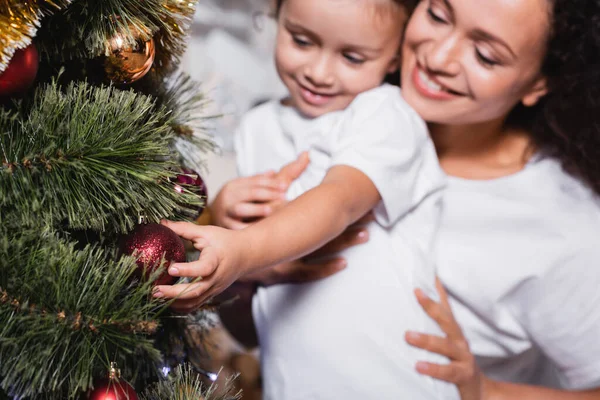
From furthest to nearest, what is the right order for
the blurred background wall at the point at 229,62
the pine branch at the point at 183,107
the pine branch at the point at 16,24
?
the blurred background wall at the point at 229,62, the pine branch at the point at 183,107, the pine branch at the point at 16,24

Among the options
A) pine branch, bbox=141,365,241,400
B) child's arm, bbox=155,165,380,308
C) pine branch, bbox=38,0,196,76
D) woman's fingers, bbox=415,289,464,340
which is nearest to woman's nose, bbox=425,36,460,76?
child's arm, bbox=155,165,380,308

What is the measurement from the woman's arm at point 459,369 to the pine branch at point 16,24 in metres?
0.68

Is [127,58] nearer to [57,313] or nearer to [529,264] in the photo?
[57,313]

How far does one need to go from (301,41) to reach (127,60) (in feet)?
1.63

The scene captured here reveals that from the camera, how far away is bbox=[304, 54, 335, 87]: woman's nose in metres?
1.06

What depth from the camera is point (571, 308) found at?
1067mm

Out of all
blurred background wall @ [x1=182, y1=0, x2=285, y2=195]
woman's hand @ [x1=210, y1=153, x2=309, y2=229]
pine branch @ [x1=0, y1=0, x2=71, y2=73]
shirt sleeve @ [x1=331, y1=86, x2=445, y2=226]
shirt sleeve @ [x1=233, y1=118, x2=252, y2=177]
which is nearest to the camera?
pine branch @ [x1=0, y1=0, x2=71, y2=73]

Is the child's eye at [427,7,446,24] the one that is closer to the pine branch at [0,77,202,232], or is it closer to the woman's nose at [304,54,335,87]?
the woman's nose at [304,54,335,87]

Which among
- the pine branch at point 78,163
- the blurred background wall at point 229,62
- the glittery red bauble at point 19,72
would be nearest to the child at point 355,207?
the pine branch at point 78,163

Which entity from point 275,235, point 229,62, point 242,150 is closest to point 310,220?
point 275,235

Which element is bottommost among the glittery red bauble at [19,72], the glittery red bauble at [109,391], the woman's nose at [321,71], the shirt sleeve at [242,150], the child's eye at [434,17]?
the shirt sleeve at [242,150]

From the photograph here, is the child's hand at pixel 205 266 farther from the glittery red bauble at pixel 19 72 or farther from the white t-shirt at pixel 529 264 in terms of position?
the white t-shirt at pixel 529 264

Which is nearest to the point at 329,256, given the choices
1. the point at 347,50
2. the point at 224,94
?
the point at 347,50

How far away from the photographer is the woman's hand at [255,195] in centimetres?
102
